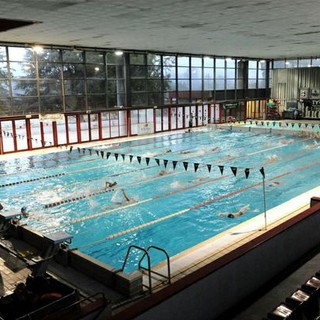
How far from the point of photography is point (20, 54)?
19.6 m

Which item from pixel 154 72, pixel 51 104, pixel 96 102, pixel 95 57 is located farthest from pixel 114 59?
pixel 51 104

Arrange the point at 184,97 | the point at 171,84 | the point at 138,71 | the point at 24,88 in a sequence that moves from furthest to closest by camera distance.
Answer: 1. the point at 184,97
2. the point at 171,84
3. the point at 138,71
4. the point at 24,88

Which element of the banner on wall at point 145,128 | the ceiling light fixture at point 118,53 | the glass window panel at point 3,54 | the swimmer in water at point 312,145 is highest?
the ceiling light fixture at point 118,53

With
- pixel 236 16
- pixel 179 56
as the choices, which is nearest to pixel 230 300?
pixel 236 16

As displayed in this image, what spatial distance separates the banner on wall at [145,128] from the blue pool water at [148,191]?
189 inches

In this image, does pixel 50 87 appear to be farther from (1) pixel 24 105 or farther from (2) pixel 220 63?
(2) pixel 220 63

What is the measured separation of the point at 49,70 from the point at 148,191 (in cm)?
1082

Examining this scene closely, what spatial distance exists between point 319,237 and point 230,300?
119 inches

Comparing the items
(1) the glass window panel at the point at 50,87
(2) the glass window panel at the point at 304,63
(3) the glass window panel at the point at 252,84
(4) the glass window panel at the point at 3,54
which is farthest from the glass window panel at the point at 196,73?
(4) the glass window panel at the point at 3,54

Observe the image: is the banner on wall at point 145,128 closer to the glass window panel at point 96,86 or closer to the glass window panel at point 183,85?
the glass window panel at point 183,85

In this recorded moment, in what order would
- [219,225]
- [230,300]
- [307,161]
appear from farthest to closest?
[307,161] < [219,225] < [230,300]

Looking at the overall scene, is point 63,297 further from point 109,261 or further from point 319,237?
point 319,237

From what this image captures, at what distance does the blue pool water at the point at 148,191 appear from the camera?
392 inches

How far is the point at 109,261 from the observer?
8.62 m
